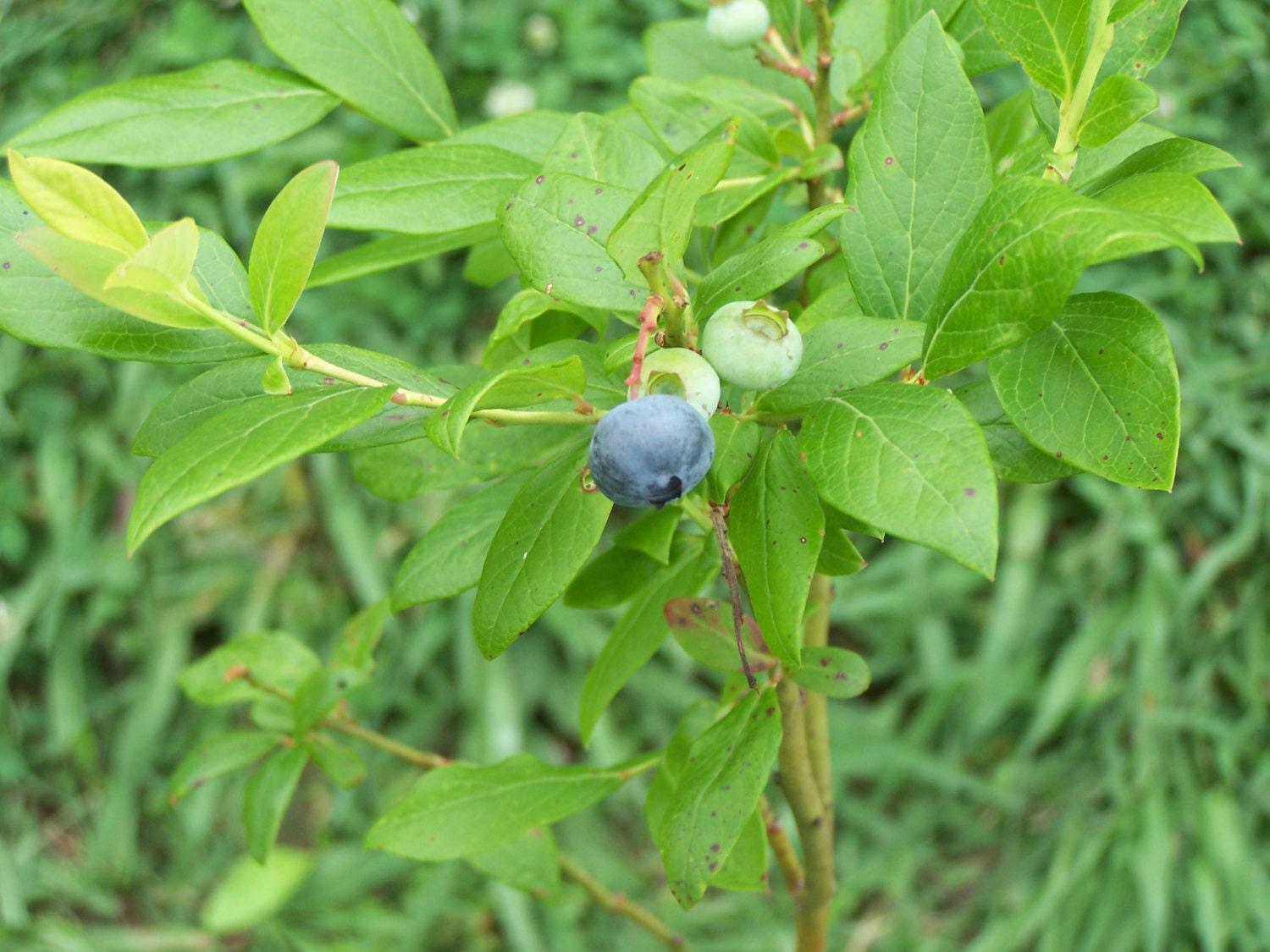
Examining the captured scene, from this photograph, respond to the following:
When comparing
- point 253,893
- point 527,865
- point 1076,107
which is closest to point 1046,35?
point 1076,107

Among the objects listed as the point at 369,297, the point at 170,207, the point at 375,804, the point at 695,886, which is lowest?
the point at 375,804

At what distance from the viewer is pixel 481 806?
0.61m

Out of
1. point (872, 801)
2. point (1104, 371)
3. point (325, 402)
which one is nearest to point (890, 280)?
point (1104, 371)

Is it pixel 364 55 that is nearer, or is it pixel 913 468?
pixel 913 468

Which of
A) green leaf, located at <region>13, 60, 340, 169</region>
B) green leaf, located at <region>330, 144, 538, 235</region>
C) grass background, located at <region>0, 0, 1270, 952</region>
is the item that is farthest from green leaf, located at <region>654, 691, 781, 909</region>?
grass background, located at <region>0, 0, 1270, 952</region>

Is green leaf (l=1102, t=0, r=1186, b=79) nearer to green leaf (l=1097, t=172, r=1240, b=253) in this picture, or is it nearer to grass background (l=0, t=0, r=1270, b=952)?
green leaf (l=1097, t=172, r=1240, b=253)

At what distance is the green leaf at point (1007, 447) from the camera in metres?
0.42

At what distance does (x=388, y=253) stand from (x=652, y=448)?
256mm

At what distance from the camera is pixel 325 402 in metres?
0.37

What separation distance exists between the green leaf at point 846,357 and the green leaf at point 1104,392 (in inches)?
1.3

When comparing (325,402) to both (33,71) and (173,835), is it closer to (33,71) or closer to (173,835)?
(173,835)

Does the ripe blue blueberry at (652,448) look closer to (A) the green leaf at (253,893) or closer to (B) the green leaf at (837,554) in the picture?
(B) the green leaf at (837,554)

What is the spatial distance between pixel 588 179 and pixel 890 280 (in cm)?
12

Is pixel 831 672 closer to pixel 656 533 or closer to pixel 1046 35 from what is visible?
pixel 656 533
